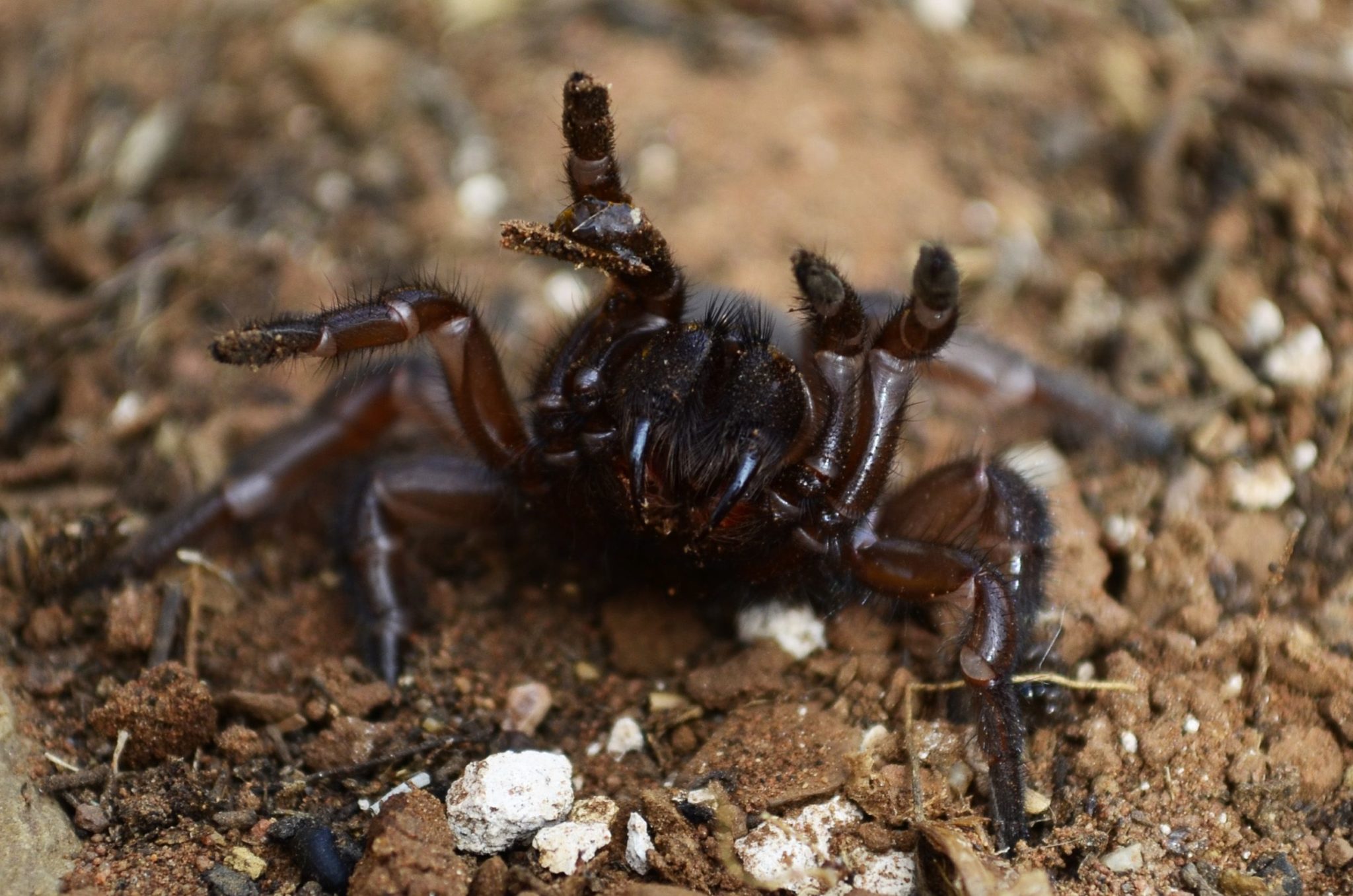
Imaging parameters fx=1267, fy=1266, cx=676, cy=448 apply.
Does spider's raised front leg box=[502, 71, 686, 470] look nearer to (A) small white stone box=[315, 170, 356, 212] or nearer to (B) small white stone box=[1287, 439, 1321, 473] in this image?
(B) small white stone box=[1287, 439, 1321, 473]

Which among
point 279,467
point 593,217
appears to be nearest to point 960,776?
point 593,217

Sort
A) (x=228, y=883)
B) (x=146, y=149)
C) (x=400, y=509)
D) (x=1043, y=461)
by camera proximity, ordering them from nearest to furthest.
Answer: (x=228, y=883) → (x=400, y=509) → (x=1043, y=461) → (x=146, y=149)

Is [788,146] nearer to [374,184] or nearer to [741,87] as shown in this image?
[741,87]

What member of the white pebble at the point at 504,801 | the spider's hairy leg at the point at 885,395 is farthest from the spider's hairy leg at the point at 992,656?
the white pebble at the point at 504,801

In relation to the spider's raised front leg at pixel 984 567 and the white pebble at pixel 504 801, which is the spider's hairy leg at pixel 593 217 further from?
the white pebble at pixel 504 801

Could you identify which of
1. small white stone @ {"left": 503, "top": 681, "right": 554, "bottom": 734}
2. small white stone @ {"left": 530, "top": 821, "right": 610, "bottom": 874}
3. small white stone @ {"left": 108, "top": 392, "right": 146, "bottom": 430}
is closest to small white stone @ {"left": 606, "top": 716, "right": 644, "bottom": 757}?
small white stone @ {"left": 503, "top": 681, "right": 554, "bottom": 734}

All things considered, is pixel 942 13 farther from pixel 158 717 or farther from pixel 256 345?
pixel 158 717

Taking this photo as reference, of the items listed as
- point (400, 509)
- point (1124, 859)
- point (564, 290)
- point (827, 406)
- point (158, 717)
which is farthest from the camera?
point (564, 290)
